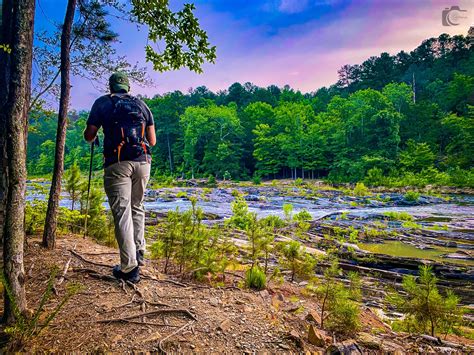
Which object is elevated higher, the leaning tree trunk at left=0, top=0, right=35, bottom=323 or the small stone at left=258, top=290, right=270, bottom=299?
the leaning tree trunk at left=0, top=0, right=35, bottom=323

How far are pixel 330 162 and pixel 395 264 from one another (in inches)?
1839

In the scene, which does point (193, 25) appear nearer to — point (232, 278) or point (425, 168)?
point (232, 278)

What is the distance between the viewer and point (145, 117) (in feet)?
12.7

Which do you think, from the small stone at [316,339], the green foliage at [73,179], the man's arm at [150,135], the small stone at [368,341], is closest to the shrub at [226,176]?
the green foliage at [73,179]

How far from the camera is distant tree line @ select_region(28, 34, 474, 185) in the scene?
42.4 m

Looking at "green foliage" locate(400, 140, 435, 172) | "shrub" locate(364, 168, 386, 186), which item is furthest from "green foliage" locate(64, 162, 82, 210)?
"green foliage" locate(400, 140, 435, 172)

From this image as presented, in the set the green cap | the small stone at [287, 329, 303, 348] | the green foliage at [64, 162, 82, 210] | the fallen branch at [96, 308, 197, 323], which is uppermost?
the green cap

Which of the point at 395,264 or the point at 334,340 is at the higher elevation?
the point at 334,340

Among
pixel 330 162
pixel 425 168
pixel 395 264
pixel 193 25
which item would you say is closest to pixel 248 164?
pixel 330 162

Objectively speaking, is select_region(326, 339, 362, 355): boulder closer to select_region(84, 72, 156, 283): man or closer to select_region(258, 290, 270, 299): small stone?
select_region(258, 290, 270, 299): small stone

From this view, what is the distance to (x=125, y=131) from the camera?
11.7 feet

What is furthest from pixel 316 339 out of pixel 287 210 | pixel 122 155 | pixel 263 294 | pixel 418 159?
pixel 418 159

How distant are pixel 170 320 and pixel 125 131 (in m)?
2.11

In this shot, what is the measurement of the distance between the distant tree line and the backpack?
35.4 m
